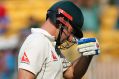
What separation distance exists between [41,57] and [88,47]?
0.48 m

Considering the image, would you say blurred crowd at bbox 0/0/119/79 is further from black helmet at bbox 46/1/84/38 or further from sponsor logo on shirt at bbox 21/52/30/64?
sponsor logo on shirt at bbox 21/52/30/64

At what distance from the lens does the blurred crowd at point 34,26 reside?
12469 mm

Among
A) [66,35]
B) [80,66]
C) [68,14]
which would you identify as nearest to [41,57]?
[66,35]

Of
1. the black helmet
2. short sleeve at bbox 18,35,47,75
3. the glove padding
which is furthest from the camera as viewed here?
the black helmet

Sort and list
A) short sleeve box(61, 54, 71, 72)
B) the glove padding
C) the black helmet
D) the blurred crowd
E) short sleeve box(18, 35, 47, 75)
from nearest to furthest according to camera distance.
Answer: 1. short sleeve box(18, 35, 47, 75)
2. the glove padding
3. the black helmet
4. short sleeve box(61, 54, 71, 72)
5. the blurred crowd

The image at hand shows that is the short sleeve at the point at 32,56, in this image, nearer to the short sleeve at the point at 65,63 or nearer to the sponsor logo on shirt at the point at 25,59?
the sponsor logo on shirt at the point at 25,59

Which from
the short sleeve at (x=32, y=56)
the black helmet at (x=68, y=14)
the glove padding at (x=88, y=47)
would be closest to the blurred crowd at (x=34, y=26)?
the black helmet at (x=68, y=14)

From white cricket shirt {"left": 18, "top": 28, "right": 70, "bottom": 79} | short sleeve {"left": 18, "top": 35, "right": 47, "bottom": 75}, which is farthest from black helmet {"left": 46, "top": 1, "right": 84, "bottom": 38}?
short sleeve {"left": 18, "top": 35, "right": 47, "bottom": 75}

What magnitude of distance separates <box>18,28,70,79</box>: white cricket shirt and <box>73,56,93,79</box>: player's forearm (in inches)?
13.2

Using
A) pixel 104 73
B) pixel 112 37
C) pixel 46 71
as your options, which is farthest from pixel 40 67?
pixel 112 37

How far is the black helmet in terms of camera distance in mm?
5648

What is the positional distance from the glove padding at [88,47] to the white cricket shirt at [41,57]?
25 centimetres

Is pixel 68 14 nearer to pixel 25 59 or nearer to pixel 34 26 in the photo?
pixel 25 59

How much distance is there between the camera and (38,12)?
15.5 meters
